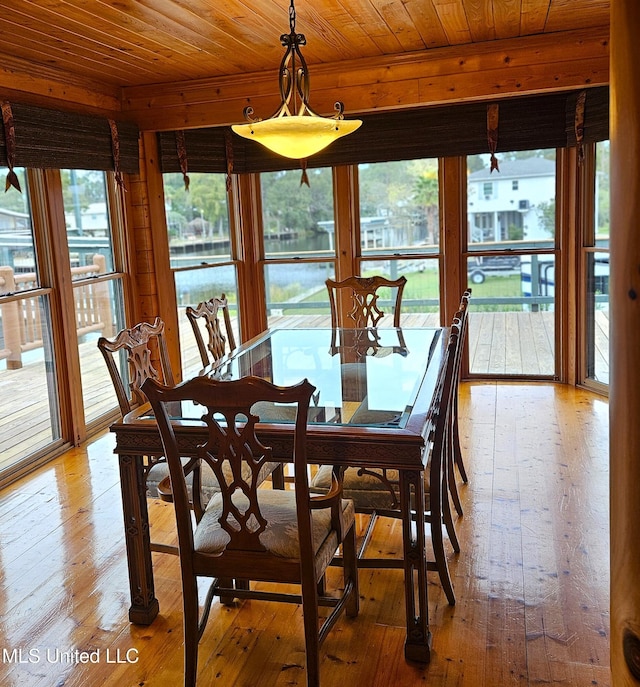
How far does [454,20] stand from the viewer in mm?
3678

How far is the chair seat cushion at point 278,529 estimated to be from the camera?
212 centimetres

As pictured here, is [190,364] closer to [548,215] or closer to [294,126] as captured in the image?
[548,215]

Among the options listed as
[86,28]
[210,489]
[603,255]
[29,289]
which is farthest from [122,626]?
[603,255]

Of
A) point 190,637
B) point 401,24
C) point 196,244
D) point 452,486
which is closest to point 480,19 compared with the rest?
point 401,24

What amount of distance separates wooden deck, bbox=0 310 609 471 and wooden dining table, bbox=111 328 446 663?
5.06ft

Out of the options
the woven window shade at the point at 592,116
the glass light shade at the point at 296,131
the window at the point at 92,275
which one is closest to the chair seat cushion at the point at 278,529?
the glass light shade at the point at 296,131

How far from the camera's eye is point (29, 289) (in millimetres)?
4191

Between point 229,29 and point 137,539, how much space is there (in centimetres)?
258

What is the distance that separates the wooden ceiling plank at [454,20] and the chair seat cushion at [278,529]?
8.04 feet

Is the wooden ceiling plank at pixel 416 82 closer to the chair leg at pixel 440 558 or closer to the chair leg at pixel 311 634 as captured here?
the chair leg at pixel 440 558

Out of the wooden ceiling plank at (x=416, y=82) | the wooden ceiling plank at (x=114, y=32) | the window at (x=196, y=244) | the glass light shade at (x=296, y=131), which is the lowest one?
the window at (x=196, y=244)

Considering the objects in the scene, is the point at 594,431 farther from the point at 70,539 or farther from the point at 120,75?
the point at 120,75

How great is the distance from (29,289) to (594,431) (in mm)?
3575

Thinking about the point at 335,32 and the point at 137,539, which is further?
the point at 335,32
